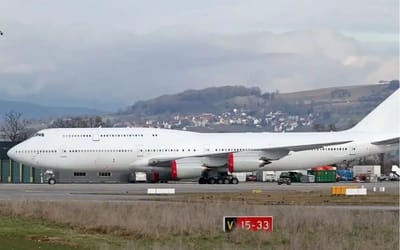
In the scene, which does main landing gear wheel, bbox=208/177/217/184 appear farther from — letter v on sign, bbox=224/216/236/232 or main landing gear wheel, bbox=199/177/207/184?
letter v on sign, bbox=224/216/236/232

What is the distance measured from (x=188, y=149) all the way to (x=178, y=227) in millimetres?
42264

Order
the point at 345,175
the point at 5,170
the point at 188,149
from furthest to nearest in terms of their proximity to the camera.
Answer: the point at 345,175
the point at 5,170
the point at 188,149

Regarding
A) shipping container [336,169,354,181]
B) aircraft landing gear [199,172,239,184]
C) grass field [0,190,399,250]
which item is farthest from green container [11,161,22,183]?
grass field [0,190,399,250]

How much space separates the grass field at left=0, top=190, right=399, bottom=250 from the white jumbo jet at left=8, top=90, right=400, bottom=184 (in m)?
30.4

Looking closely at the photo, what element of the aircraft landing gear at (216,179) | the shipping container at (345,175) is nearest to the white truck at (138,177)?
the aircraft landing gear at (216,179)

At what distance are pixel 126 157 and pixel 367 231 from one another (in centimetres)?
4292

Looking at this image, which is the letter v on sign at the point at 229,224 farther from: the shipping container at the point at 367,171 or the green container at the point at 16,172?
the shipping container at the point at 367,171

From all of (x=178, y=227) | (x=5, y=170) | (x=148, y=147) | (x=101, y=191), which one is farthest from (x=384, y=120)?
(x=178, y=227)

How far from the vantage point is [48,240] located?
72.1 feet

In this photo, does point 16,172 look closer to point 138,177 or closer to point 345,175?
point 138,177

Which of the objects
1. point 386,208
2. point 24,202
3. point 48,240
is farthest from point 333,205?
point 48,240

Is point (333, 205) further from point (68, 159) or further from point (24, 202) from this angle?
point (68, 159)

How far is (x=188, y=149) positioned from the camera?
6794 cm

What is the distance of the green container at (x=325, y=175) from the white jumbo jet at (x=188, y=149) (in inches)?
539
